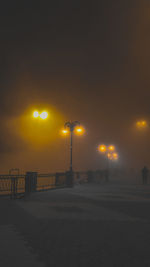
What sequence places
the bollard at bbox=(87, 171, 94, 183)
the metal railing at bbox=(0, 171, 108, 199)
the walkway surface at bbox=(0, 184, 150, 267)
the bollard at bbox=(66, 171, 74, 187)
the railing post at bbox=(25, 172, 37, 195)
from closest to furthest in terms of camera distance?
the walkway surface at bbox=(0, 184, 150, 267), the metal railing at bbox=(0, 171, 108, 199), the railing post at bbox=(25, 172, 37, 195), the bollard at bbox=(66, 171, 74, 187), the bollard at bbox=(87, 171, 94, 183)

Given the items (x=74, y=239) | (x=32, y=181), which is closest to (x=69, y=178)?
(x=32, y=181)

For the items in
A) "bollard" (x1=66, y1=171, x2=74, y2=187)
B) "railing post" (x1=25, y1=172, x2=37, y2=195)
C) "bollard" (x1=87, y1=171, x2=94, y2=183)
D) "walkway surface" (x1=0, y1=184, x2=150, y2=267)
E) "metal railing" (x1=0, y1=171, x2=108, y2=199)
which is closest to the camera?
"walkway surface" (x1=0, y1=184, x2=150, y2=267)

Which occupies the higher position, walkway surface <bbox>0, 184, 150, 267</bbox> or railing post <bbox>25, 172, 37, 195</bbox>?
railing post <bbox>25, 172, 37, 195</bbox>

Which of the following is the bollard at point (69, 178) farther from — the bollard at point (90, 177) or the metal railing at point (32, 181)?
→ the bollard at point (90, 177)

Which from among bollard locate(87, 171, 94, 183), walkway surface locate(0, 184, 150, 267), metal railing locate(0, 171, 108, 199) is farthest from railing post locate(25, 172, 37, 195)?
bollard locate(87, 171, 94, 183)

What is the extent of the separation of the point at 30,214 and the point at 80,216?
1.93m

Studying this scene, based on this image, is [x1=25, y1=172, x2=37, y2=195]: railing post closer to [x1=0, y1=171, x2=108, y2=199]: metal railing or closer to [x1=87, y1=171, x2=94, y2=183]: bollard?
[x1=0, y1=171, x2=108, y2=199]: metal railing

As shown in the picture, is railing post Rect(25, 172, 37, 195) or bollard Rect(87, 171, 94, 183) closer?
railing post Rect(25, 172, 37, 195)

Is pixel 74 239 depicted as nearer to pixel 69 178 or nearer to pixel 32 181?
pixel 32 181

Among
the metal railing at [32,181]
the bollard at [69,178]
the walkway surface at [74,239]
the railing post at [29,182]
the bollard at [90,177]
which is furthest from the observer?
the bollard at [90,177]

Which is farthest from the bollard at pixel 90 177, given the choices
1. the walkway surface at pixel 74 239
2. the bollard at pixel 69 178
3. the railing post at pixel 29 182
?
the walkway surface at pixel 74 239

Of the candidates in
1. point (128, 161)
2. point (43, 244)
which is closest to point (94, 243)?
point (43, 244)

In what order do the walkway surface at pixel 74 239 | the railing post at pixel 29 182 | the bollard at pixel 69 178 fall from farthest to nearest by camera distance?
the bollard at pixel 69 178, the railing post at pixel 29 182, the walkway surface at pixel 74 239

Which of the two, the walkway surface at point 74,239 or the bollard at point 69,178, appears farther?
the bollard at point 69,178
